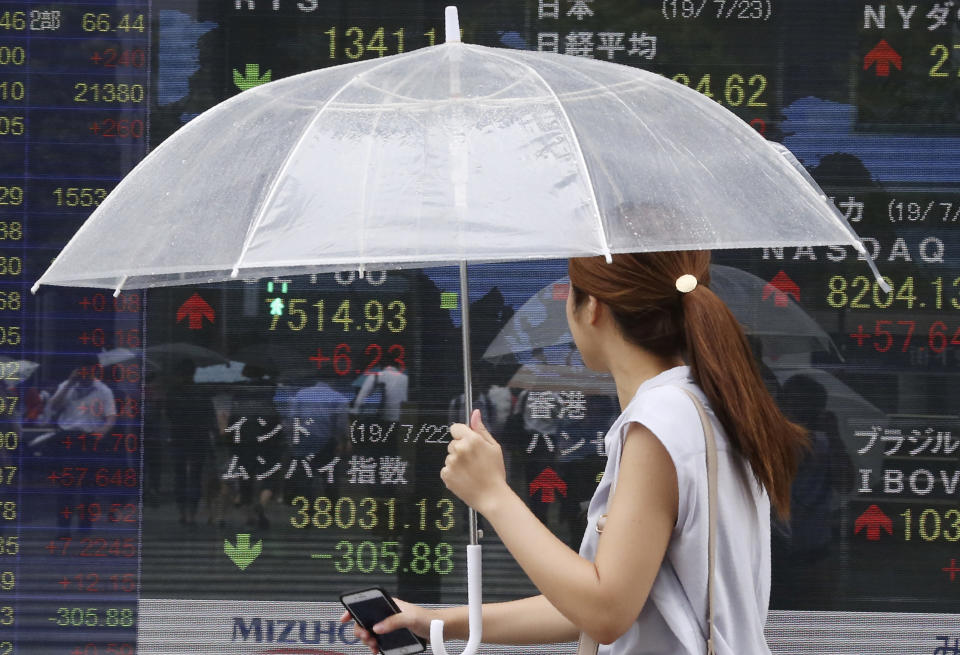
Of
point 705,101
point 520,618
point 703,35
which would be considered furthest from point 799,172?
point 703,35

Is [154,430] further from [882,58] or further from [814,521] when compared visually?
[882,58]

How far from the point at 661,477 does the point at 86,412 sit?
292 cm

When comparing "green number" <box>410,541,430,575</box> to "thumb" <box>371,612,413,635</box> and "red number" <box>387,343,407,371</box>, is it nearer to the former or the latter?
"red number" <box>387,343,407,371</box>

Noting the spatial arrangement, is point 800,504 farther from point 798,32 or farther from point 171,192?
point 171,192

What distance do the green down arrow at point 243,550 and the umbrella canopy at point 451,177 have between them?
2.18m

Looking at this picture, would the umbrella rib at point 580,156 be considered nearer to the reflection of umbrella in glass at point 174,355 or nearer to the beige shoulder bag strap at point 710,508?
the beige shoulder bag strap at point 710,508

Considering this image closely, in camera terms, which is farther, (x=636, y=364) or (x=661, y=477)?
(x=636, y=364)

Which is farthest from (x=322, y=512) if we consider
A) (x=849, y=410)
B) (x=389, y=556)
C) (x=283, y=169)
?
(x=283, y=169)

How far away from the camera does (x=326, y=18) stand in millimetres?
4035

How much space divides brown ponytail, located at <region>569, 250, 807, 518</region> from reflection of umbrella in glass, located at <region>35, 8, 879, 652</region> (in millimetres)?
94

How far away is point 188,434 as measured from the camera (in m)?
4.04

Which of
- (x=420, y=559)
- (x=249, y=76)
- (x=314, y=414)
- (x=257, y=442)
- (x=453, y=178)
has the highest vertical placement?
(x=249, y=76)

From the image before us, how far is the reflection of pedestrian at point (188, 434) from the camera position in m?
4.04

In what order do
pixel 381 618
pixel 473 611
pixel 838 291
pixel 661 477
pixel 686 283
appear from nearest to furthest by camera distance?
1. pixel 661 477
2. pixel 686 283
3. pixel 473 611
4. pixel 381 618
5. pixel 838 291
